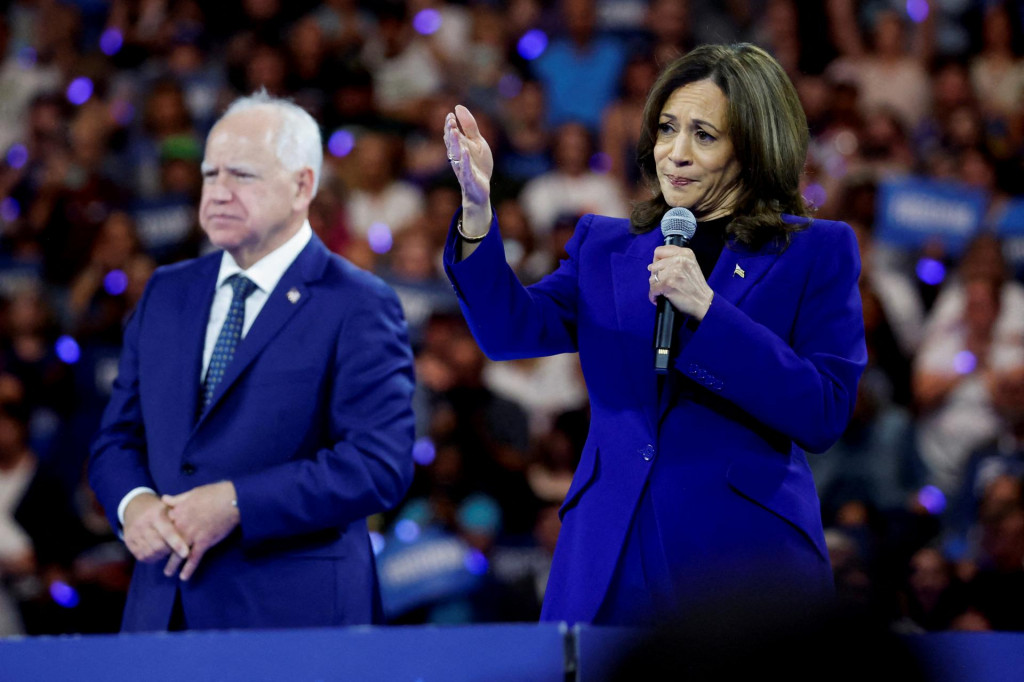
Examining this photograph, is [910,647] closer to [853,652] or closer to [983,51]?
[853,652]

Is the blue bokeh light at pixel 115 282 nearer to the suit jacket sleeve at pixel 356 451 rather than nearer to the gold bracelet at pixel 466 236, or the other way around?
the suit jacket sleeve at pixel 356 451

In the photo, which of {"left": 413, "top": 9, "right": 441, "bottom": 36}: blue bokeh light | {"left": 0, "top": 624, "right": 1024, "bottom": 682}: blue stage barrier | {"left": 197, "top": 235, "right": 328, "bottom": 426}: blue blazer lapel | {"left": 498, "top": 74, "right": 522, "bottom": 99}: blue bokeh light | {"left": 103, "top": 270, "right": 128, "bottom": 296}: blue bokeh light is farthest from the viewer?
{"left": 413, "top": 9, "right": 441, "bottom": 36}: blue bokeh light

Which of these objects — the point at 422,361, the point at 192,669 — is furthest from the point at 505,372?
the point at 192,669

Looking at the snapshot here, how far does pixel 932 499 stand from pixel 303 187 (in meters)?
3.06

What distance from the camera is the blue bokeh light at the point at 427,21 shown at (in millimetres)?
6625

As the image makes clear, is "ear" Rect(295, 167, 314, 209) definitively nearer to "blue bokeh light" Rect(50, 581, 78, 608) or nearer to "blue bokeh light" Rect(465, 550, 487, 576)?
"blue bokeh light" Rect(465, 550, 487, 576)

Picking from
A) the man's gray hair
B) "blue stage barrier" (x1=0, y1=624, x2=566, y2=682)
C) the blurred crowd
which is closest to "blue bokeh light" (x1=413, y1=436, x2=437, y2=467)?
the blurred crowd

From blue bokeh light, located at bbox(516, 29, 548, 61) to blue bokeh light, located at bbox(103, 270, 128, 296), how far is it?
7.63 ft

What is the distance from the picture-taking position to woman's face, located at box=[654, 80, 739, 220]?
1.99 metres

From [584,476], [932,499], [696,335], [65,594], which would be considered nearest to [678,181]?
[696,335]

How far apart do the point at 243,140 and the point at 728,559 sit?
1341 mm

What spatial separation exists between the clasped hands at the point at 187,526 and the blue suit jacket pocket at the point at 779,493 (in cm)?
94

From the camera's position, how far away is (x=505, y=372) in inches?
207

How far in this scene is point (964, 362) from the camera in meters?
5.15
